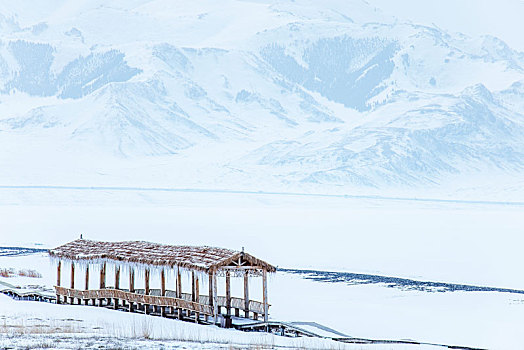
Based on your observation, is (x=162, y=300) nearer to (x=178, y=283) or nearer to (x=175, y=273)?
(x=178, y=283)

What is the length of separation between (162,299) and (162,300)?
0.04 m

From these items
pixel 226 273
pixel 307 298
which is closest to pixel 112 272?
pixel 307 298

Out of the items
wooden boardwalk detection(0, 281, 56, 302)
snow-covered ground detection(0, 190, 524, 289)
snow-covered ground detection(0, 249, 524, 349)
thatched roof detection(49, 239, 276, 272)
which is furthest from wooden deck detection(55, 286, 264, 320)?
snow-covered ground detection(0, 190, 524, 289)

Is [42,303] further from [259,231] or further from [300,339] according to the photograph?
[259,231]

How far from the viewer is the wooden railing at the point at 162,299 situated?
3688 cm

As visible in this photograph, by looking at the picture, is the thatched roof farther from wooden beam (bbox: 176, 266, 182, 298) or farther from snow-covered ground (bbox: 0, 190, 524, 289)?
snow-covered ground (bbox: 0, 190, 524, 289)

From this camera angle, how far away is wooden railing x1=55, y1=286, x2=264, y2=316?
36884mm

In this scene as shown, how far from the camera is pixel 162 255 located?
129 ft

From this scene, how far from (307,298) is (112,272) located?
14.9 m

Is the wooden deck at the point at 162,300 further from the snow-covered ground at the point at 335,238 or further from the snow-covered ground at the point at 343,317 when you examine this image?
the snow-covered ground at the point at 335,238

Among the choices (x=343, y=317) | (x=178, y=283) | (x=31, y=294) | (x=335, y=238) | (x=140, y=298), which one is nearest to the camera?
(x=140, y=298)

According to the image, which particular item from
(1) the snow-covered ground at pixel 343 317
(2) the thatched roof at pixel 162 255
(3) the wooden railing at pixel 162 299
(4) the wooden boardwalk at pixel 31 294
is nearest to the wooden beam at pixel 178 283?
(3) the wooden railing at pixel 162 299

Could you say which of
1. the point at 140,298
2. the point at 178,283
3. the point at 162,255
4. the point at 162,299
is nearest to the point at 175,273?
the point at 178,283

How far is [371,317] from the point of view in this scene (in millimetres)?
42906
